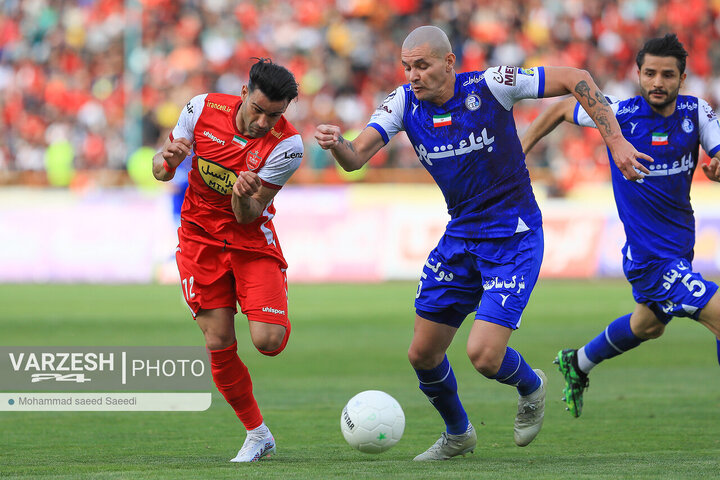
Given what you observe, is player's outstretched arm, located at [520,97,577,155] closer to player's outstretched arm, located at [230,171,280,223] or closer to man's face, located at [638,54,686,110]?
man's face, located at [638,54,686,110]

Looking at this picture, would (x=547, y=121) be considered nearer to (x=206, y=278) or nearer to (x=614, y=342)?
(x=614, y=342)

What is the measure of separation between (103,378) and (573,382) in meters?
4.36

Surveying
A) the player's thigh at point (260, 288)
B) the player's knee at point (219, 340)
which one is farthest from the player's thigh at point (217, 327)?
the player's thigh at point (260, 288)

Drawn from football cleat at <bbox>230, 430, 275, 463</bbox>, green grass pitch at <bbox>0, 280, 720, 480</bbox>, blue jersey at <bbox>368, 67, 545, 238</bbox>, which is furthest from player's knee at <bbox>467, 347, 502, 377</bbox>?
football cleat at <bbox>230, 430, 275, 463</bbox>

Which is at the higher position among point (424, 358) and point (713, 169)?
point (713, 169)

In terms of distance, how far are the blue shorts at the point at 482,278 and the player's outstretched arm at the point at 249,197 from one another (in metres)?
1.08

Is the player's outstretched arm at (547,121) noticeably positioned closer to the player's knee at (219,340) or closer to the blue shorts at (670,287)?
the blue shorts at (670,287)

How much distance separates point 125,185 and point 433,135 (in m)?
17.3

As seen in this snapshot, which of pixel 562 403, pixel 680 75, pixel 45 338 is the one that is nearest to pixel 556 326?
pixel 562 403

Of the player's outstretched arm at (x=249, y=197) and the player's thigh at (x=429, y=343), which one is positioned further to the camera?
the player's thigh at (x=429, y=343)

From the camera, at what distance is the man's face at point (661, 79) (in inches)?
289

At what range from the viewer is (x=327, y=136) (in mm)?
5902

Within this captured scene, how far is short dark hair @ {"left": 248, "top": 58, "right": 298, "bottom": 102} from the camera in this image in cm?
641

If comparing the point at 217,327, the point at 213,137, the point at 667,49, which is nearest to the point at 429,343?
the point at 217,327
